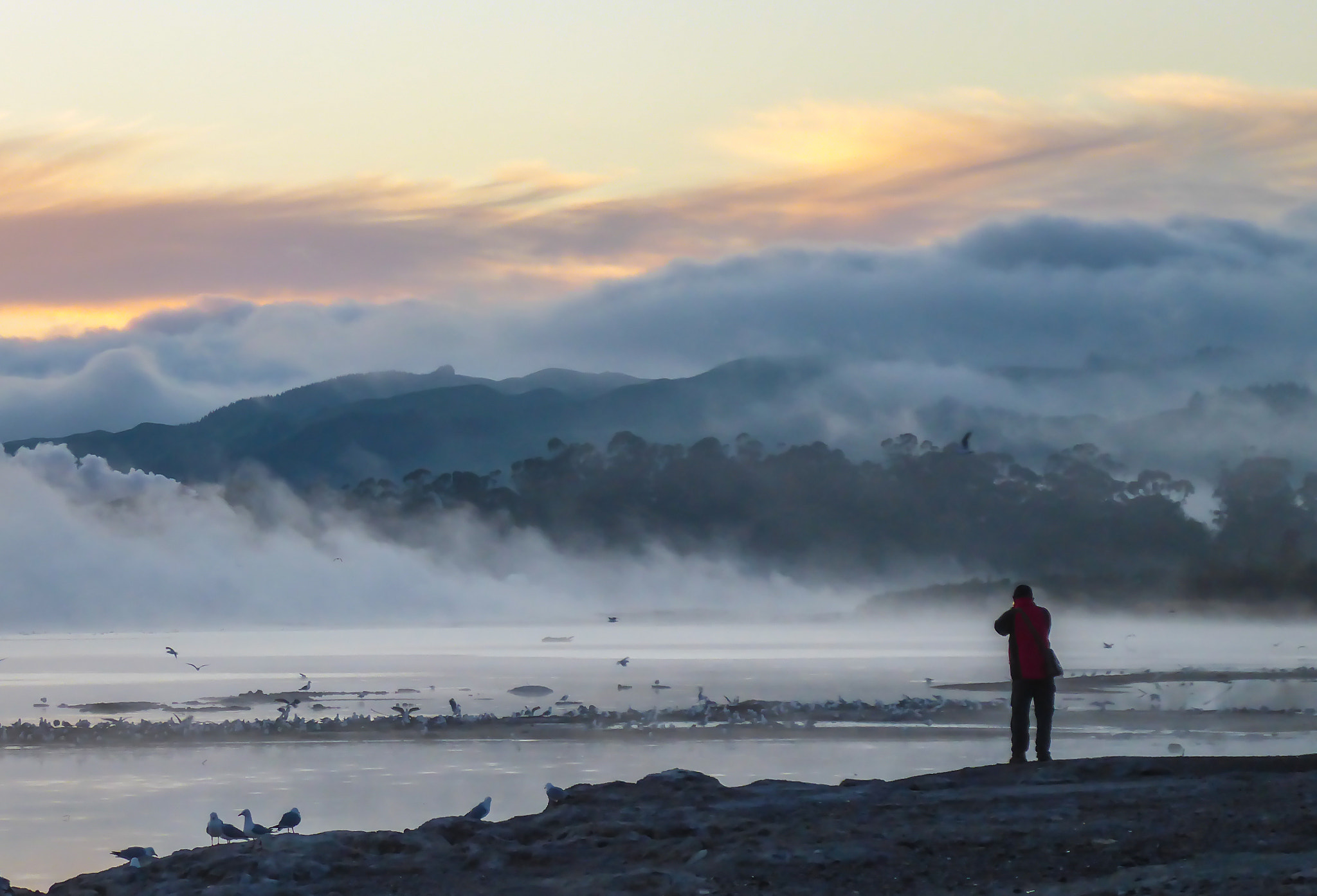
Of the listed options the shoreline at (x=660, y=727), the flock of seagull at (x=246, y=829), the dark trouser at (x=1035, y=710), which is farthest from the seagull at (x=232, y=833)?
the shoreline at (x=660, y=727)

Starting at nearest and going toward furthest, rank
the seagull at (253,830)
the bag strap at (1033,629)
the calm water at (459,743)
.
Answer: the seagull at (253,830)
the bag strap at (1033,629)
the calm water at (459,743)

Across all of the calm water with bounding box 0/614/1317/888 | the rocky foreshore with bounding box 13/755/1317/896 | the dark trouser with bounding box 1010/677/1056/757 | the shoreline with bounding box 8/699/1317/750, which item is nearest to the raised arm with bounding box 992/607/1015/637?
the dark trouser with bounding box 1010/677/1056/757

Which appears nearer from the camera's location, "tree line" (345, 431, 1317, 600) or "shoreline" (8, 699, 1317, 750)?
"shoreline" (8, 699, 1317, 750)

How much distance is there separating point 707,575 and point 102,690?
137907 mm

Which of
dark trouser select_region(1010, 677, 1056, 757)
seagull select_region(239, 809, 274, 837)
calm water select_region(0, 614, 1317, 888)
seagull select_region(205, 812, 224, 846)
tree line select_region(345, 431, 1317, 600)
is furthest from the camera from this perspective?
tree line select_region(345, 431, 1317, 600)

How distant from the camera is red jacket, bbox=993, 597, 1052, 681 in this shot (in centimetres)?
2000

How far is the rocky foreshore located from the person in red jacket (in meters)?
1.42

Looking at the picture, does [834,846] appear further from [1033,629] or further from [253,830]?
[253,830]

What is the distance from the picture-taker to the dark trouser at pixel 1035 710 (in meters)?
20.2

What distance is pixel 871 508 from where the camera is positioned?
188 metres

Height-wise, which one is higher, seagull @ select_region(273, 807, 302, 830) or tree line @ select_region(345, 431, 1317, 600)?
tree line @ select_region(345, 431, 1317, 600)

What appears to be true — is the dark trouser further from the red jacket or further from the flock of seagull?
the flock of seagull

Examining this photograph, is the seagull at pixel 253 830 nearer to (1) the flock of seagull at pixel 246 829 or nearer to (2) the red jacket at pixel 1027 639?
(1) the flock of seagull at pixel 246 829

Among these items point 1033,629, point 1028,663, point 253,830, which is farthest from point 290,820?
point 1033,629
